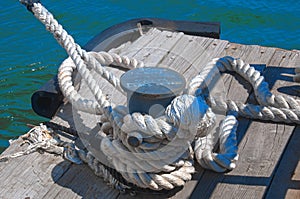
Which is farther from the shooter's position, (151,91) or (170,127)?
(151,91)

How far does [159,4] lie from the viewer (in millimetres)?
6789

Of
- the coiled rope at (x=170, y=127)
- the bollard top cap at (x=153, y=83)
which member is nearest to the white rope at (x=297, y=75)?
the coiled rope at (x=170, y=127)

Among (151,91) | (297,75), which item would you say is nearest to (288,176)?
(151,91)

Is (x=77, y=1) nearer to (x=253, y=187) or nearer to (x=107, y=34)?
(x=107, y=34)

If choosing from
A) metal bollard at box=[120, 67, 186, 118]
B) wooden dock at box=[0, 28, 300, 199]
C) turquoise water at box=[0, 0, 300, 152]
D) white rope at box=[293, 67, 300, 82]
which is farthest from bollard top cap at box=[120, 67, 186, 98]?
turquoise water at box=[0, 0, 300, 152]

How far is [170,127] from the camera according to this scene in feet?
7.13

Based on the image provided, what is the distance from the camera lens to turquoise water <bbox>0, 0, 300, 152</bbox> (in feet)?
18.1

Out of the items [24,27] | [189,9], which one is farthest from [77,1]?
[189,9]

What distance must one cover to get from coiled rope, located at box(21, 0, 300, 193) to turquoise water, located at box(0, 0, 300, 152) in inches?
97.8

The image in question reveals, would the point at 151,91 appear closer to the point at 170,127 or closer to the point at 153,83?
the point at 153,83

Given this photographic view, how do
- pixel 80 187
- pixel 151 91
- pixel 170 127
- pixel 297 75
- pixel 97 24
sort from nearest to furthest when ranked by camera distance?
pixel 170 127 → pixel 151 91 → pixel 80 187 → pixel 297 75 → pixel 97 24

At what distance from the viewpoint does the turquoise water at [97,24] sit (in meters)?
5.51

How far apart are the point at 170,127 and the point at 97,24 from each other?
4.39 metres

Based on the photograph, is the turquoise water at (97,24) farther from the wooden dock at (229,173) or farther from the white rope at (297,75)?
the white rope at (297,75)
